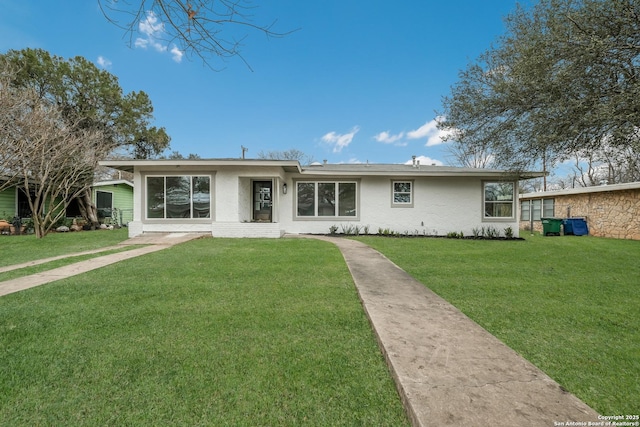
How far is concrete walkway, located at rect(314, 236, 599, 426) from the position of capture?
1617 mm

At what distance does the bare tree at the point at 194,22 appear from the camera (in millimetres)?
2654

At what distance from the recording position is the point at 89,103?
16.7m

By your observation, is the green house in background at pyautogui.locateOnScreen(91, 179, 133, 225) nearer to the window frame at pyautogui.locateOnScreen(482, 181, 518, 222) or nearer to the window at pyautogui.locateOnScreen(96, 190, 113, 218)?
the window at pyautogui.locateOnScreen(96, 190, 113, 218)

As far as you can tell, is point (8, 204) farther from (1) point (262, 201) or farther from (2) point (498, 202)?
(2) point (498, 202)

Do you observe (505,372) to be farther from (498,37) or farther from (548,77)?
(498,37)

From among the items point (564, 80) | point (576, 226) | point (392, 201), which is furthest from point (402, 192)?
point (576, 226)

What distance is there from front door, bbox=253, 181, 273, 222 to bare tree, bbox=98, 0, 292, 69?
1009 cm

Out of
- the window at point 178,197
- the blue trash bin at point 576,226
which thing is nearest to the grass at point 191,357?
the window at point 178,197

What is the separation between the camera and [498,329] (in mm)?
2896

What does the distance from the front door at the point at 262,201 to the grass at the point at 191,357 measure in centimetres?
864

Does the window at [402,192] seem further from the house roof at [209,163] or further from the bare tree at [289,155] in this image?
the bare tree at [289,155]

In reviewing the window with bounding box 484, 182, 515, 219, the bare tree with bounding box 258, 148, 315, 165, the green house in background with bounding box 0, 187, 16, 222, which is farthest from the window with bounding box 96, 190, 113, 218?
the window with bounding box 484, 182, 515, 219

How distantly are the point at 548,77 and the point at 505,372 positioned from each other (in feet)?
20.9

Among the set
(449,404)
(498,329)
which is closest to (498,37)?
(498,329)
